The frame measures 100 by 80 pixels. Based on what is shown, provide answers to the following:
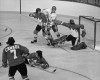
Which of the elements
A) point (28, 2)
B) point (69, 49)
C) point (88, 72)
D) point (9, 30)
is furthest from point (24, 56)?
point (28, 2)

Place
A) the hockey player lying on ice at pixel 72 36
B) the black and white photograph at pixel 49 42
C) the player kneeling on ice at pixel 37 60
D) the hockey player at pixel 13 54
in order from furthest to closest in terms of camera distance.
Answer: the hockey player lying on ice at pixel 72 36 < the player kneeling on ice at pixel 37 60 < the black and white photograph at pixel 49 42 < the hockey player at pixel 13 54

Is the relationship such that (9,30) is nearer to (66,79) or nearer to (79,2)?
(79,2)

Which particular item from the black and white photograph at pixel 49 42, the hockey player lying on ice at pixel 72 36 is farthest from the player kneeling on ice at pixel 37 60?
the hockey player lying on ice at pixel 72 36

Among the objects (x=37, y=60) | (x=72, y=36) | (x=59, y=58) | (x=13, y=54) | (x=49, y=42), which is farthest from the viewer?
(x=49, y=42)

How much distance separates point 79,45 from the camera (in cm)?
1192

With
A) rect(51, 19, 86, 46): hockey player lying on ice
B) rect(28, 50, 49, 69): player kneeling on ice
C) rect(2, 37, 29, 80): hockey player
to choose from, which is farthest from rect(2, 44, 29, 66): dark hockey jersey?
rect(51, 19, 86, 46): hockey player lying on ice

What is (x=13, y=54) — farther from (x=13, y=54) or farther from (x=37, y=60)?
(x=37, y=60)

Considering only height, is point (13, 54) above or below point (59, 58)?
above

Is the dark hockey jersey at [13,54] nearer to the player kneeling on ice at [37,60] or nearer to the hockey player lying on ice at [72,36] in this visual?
the player kneeling on ice at [37,60]

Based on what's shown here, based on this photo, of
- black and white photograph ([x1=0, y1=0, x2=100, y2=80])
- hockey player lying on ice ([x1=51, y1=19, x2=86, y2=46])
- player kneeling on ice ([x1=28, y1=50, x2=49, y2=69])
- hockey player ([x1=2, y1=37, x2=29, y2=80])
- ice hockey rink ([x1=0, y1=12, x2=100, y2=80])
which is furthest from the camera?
hockey player lying on ice ([x1=51, y1=19, x2=86, y2=46])

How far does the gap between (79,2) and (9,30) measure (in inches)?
179

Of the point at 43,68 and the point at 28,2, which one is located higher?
the point at 28,2

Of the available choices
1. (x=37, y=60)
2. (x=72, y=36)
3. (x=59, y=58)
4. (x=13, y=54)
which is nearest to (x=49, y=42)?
(x=72, y=36)

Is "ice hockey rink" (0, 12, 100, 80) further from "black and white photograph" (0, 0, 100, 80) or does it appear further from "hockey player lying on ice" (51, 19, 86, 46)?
"hockey player lying on ice" (51, 19, 86, 46)
